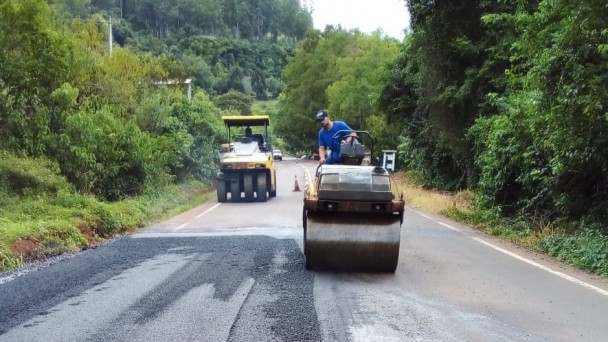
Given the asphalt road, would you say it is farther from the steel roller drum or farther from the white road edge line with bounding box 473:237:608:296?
the steel roller drum

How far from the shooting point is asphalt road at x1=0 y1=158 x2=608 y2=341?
5859 millimetres

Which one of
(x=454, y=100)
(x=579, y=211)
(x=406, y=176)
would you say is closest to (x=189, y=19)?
(x=406, y=176)

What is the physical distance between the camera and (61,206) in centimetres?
1427

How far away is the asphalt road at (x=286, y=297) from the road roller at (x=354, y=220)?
29 cm

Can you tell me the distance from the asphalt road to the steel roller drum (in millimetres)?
270

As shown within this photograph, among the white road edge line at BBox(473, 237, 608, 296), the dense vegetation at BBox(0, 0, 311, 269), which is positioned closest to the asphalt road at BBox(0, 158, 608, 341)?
the white road edge line at BBox(473, 237, 608, 296)

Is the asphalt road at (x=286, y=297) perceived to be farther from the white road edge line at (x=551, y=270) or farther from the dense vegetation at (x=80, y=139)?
the dense vegetation at (x=80, y=139)

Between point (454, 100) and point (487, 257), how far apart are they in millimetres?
11150

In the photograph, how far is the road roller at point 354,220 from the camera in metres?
8.38

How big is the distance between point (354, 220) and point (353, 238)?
9.9 inches

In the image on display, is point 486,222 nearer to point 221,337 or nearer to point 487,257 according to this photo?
point 487,257

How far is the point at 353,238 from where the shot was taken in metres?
8.51

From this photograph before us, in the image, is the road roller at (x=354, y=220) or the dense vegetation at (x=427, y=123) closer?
the road roller at (x=354, y=220)

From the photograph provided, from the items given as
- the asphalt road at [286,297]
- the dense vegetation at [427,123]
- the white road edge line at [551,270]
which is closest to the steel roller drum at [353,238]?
the asphalt road at [286,297]
